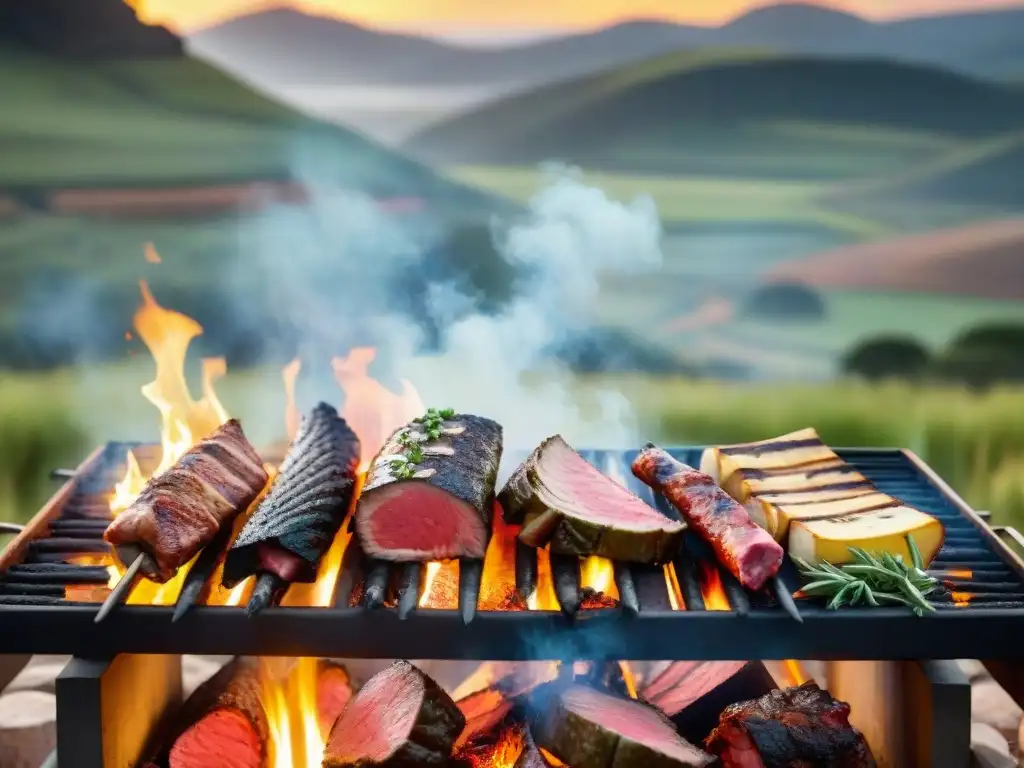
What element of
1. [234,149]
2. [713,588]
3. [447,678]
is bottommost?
[447,678]

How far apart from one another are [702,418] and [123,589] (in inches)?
131

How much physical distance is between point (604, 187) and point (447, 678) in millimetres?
2740

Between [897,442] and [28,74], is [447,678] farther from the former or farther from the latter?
[28,74]

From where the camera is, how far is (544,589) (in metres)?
3.03

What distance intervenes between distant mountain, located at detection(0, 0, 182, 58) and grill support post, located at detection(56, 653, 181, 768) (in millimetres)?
3338

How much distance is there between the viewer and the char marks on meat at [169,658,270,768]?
3018 mm

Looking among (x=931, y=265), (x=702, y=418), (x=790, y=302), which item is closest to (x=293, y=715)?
(x=702, y=418)

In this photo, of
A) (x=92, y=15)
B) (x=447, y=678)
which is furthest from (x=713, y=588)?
(x=92, y=15)

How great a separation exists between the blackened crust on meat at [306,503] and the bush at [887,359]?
9.71ft

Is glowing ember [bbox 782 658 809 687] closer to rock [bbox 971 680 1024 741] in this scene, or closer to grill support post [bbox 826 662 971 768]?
grill support post [bbox 826 662 971 768]

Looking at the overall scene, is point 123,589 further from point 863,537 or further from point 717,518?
point 863,537

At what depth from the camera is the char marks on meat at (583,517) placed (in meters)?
2.86

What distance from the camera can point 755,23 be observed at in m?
5.26

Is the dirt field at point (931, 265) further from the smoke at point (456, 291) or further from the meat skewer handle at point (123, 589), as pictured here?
the meat skewer handle at point (123, 589)
